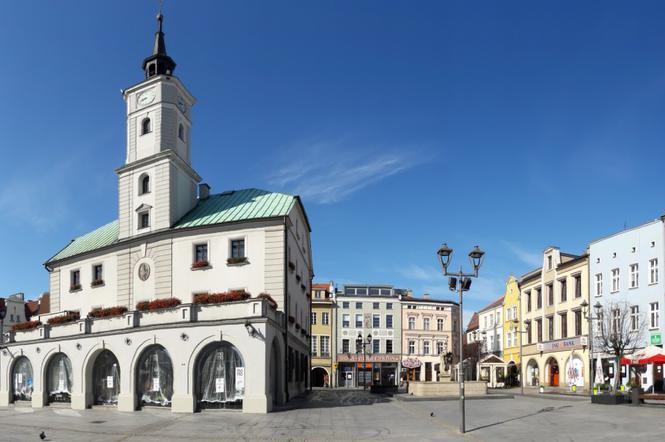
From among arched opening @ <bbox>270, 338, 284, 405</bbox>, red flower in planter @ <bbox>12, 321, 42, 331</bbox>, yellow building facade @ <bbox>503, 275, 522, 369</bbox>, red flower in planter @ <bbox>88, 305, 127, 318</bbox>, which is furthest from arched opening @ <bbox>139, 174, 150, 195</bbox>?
yellow building facade @ <bbox>503, 275, 522, 369</bbox>

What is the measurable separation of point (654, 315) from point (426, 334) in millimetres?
47991

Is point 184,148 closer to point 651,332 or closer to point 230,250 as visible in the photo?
point 230,250

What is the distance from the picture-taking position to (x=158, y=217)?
132 feet

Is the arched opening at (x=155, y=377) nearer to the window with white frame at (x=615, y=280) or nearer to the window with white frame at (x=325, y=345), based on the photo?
the window with white frame at (x=615, y=280)

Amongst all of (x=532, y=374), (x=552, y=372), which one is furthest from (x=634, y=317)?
(x=532, y=374)

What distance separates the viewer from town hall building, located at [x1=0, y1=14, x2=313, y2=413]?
31766 mm

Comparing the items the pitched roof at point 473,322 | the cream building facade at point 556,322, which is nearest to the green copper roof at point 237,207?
the cream building facade at point 556,322

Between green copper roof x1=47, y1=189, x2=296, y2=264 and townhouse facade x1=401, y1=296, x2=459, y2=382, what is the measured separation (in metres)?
54.1

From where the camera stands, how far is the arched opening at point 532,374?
6372cm

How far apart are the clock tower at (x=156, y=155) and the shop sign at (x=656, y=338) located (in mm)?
32850

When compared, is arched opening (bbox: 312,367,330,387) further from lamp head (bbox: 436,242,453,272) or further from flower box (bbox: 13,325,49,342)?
lamp head (bbox: 436,242,453,272)

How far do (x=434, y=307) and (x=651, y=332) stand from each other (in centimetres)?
4793

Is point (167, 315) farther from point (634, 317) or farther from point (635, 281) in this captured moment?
point (635, 281)

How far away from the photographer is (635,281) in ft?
158
